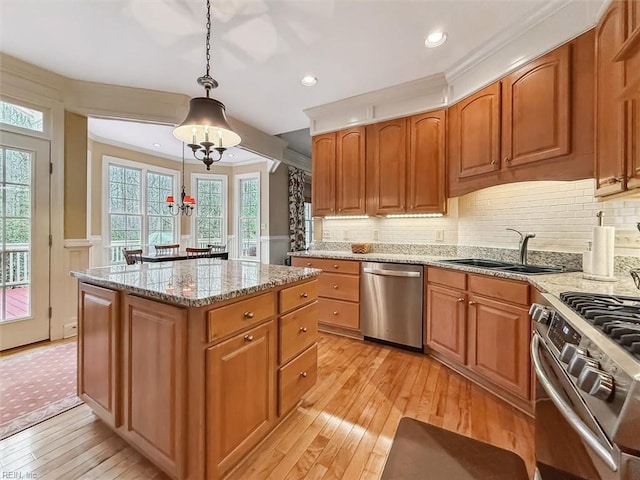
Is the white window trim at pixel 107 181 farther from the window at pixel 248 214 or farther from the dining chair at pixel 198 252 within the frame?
the window at pixel 248 214

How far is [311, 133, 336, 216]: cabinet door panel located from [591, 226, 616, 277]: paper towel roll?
248cm

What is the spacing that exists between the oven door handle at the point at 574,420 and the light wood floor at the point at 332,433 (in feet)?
2.76

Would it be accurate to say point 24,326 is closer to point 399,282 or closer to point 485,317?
point 399,282

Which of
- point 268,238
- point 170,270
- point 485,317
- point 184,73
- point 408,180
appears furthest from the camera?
point 268,238

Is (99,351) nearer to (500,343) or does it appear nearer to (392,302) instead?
(392,302)

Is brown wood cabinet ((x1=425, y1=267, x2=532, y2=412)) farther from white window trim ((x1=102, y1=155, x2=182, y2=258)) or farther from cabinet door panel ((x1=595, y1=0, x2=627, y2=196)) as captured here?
white window trim ((x1=102, y1=155, x2=182, y2=258))

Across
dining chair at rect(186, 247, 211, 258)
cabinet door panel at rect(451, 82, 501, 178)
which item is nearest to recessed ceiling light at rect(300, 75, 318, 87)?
cabinet door panel at rect(451, 82, 501, 178)

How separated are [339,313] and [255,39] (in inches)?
108

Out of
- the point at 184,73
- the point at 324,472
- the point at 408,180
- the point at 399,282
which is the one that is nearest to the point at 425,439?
the point at 324,472

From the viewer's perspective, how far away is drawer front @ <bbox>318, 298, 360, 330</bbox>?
3090 millimetres

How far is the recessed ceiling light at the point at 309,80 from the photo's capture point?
9.73 ft

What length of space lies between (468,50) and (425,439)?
9.81 ft

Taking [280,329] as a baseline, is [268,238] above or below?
above

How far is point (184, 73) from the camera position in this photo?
291 cm
